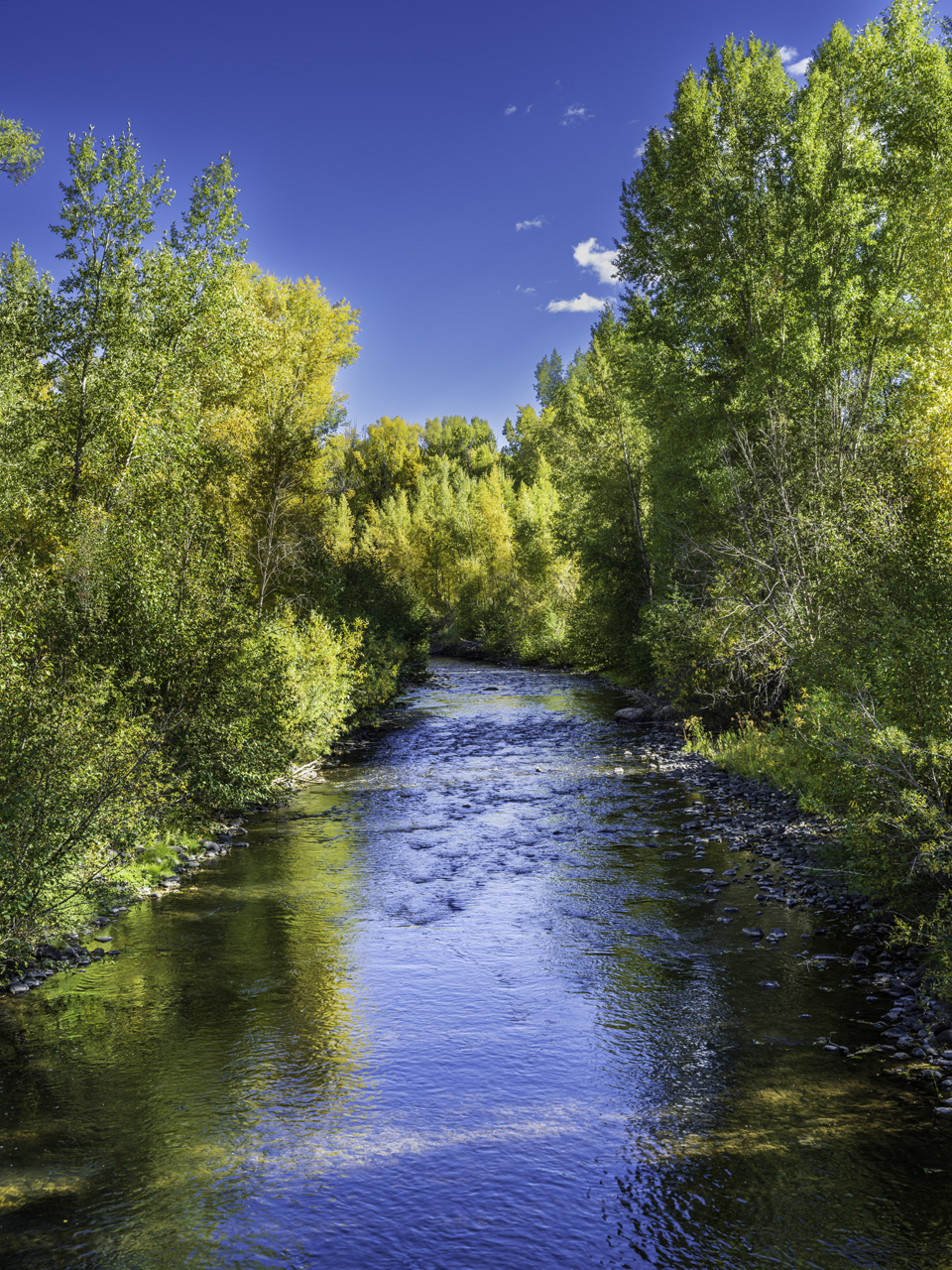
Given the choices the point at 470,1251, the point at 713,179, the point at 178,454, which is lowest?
the point at 470,1251

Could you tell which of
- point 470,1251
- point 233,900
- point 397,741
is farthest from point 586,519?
point 470,1251

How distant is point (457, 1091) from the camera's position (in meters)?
8.89

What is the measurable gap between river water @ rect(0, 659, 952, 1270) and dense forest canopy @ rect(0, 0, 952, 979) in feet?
7.25

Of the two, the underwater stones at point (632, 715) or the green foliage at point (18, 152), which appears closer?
the green foliage at point (18, 152)

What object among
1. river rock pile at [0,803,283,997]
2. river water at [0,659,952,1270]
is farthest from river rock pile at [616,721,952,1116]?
river rock pile at [0,803,283,997]

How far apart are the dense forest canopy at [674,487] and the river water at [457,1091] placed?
87.0 inches

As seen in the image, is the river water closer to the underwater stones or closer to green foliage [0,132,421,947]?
green foliage [0,132,421,947]

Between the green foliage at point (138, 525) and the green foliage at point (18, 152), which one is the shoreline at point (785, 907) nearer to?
the green foliage at point (138, 525)

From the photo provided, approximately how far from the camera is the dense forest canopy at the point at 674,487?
11.4 meters

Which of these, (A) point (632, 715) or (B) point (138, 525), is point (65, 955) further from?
(A) point (632, 715)

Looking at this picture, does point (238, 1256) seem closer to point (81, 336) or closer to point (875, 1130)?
point (875, 1130)

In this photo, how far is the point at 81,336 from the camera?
1805cm

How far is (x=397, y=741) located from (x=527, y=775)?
26.7 feet

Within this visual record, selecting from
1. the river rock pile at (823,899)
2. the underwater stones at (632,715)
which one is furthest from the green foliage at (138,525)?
the underwater stones at (632,715)
